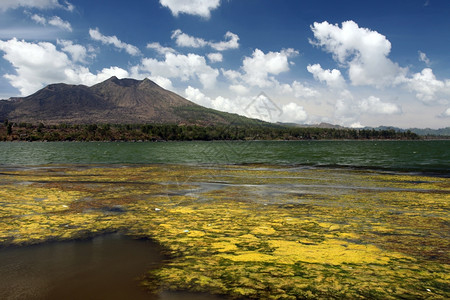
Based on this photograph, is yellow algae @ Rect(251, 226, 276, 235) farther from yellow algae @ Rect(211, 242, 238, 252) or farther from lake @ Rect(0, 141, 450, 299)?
yellow algae @ Rect(211, 242, 238, 252)

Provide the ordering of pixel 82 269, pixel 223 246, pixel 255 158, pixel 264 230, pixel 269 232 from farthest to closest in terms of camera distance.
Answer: pixel 255 158
pixel 264 230
pixel 269 232
pixel 223 246
pixel 82 269

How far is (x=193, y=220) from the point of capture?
1606cm

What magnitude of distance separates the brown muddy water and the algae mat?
1.91 ft

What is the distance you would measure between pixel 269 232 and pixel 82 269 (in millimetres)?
7681

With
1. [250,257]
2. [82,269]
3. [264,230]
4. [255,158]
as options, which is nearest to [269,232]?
[264,230]

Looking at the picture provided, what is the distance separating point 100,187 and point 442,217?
2534 cm

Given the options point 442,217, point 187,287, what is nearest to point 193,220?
point 187,287

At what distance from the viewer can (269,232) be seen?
45.5 ft

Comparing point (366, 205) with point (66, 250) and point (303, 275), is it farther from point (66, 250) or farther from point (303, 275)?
point (66, 250)

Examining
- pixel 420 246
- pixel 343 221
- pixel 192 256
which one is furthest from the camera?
pixel 343 221

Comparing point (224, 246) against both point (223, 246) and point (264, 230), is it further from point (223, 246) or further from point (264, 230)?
point (264, 230)

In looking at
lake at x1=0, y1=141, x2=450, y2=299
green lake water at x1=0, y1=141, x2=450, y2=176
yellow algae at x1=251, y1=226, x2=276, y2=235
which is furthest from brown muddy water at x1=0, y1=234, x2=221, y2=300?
green lake water at x1=0, y1=141, x2=450, y2=176

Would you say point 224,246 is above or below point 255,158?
above

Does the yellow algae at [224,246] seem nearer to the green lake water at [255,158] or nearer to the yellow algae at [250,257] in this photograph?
the yellow algae at [250,257]
